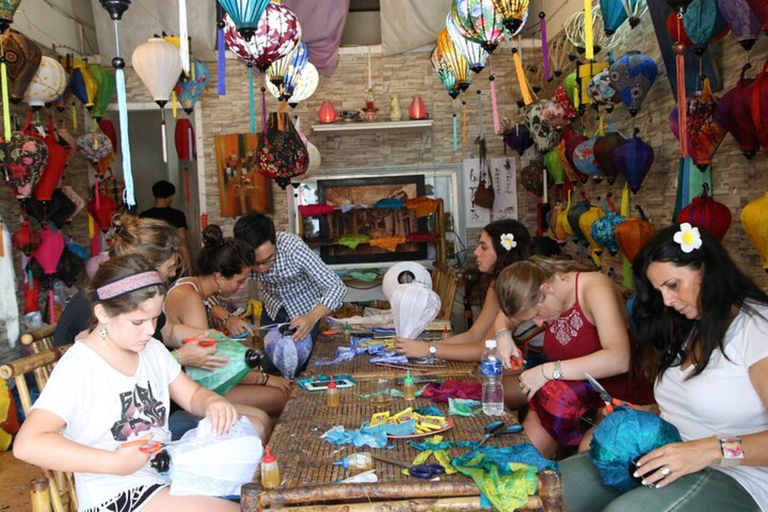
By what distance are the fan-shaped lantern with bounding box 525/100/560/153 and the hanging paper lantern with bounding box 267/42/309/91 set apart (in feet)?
6.65

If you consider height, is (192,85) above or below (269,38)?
above

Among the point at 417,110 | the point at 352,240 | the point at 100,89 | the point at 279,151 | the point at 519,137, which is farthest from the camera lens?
the point at 417,110

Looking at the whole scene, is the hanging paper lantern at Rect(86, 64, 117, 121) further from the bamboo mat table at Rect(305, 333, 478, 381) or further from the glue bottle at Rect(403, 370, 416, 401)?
the glue bottle at Rect(403, 370, 416, 401)

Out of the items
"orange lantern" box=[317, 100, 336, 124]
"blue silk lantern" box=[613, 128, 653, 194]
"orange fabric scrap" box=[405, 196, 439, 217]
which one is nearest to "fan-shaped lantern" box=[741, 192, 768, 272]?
"blue silk lantern" box=[613, 128, 653, 194]

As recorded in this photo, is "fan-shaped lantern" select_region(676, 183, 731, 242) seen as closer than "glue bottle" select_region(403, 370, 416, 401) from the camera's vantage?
No

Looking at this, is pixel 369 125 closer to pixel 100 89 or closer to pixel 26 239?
pixel 100 89

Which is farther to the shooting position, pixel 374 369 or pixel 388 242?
pixel 388 242

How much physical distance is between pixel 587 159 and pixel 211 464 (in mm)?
3944

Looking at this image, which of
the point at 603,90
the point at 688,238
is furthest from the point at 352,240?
the point at 688,238

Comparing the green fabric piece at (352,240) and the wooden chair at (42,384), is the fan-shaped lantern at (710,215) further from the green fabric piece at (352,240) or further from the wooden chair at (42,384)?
the green fabric piece at (352,240)

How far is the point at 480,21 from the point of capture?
12.5 ft

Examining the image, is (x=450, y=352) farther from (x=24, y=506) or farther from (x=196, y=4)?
(x=196, y=4)

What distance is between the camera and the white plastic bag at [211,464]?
1912mm

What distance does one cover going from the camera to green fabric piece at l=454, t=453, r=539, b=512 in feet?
5.43
